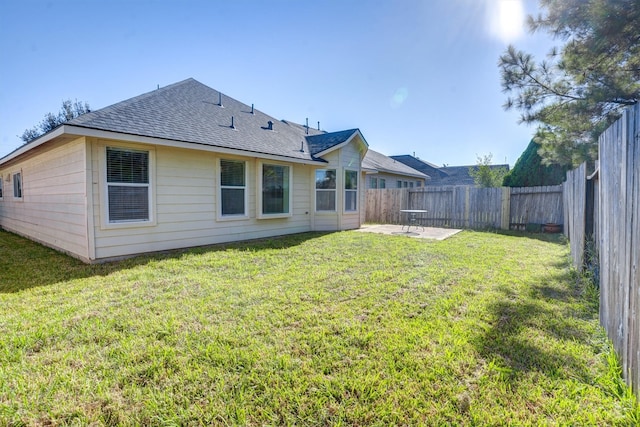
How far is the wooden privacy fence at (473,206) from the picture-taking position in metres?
11.3

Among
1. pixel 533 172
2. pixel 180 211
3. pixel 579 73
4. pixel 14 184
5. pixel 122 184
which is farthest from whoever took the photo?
pixel 533 172

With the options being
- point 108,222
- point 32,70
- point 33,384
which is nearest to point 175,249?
point 108,222

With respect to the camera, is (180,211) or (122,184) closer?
(122,184)

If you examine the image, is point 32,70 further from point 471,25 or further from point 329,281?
point 471,25

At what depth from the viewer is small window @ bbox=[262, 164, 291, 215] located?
347 inches

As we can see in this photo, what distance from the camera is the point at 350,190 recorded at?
1141 cm

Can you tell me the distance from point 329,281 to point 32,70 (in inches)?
589

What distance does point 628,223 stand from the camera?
2.08 meters

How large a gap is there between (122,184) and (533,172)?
1684 centimetres

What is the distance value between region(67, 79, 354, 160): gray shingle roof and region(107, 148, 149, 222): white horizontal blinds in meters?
0.58

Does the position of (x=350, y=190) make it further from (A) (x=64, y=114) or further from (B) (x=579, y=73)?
(A) (x=64, y=114)

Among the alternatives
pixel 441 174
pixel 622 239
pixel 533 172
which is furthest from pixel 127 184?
pixel 441 174

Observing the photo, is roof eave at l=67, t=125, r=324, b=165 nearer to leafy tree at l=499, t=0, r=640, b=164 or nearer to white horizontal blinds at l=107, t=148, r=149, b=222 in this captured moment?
white horizontal blinds at l=107, t=148, r=149, b=222

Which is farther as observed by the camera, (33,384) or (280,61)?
(280,61)
